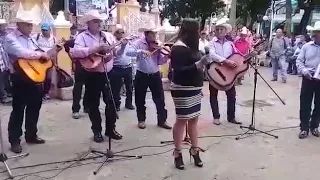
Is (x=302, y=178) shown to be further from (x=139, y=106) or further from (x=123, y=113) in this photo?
(x=123, y=113)

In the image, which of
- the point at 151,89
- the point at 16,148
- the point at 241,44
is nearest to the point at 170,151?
the point at 151,89

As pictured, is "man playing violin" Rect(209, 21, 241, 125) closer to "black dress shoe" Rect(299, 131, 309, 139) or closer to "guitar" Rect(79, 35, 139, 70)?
"black dress shoe" Rect(299, 131, 309, 139)

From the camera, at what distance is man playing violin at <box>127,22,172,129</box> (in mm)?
6738

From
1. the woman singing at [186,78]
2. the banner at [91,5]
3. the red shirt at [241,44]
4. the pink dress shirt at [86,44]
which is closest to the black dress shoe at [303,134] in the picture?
the woman singing at [186,78]

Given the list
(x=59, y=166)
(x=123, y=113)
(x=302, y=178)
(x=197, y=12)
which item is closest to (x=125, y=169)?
(x=59, y=166)

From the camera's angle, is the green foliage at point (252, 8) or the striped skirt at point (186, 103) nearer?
the striped skirt at point (186, 103)

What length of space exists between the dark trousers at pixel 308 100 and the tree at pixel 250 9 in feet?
93.0

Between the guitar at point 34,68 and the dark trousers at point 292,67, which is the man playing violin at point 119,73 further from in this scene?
the dark trousers at point 292,67

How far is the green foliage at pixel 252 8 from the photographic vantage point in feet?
111

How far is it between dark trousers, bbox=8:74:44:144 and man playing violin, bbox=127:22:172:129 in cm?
171

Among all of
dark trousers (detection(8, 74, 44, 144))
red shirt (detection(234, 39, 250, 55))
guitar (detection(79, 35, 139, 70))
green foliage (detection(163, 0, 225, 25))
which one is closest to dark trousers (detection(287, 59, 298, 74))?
red shirt (detection(234, 39, 250, 55))

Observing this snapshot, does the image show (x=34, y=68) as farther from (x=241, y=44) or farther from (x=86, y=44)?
(x=241, y=44)

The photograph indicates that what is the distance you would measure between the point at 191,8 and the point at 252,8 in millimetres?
5567

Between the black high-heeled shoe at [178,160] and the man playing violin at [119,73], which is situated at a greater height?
the man playing violin at [119,73]
